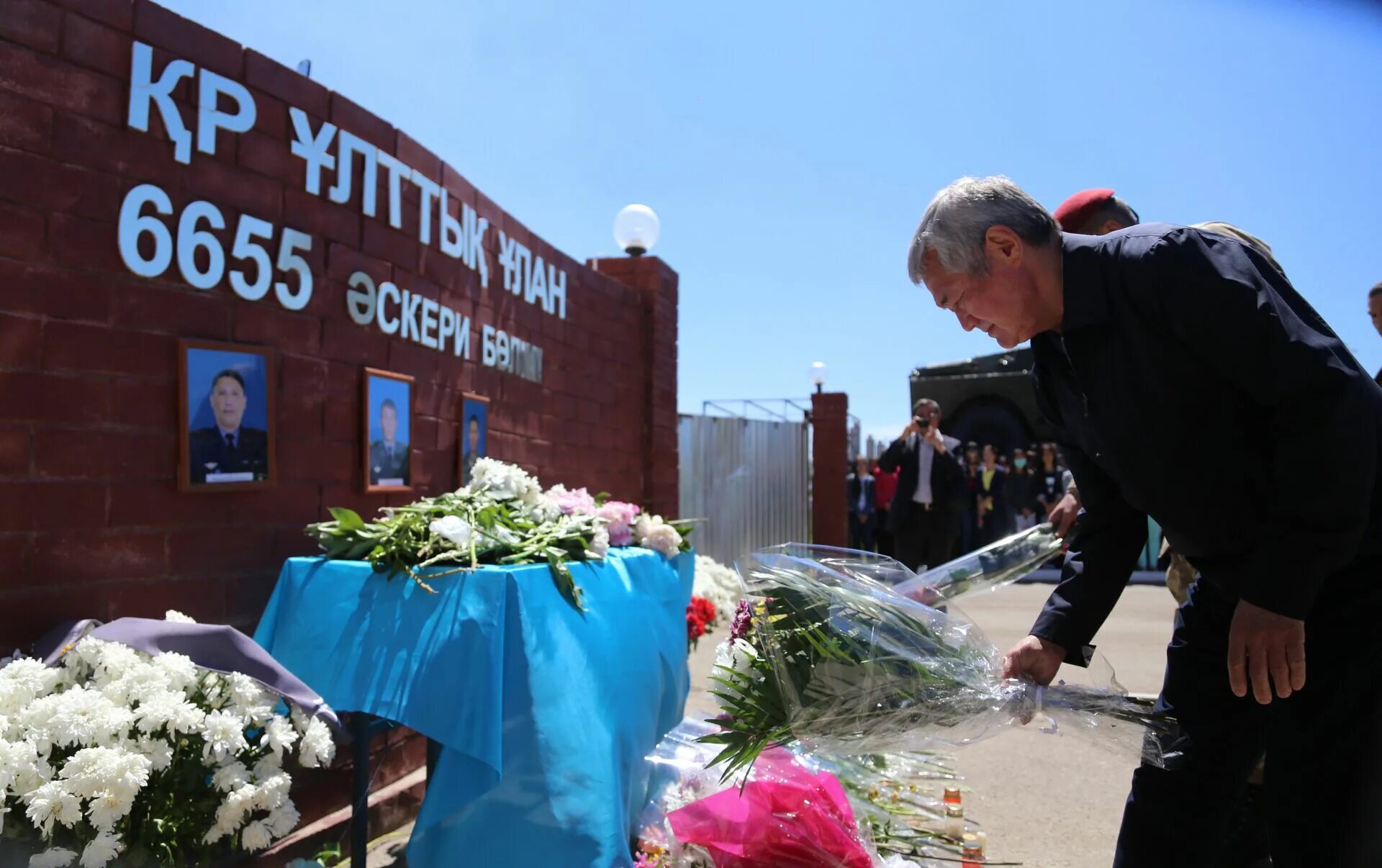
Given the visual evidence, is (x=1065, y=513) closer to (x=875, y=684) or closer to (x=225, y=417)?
(x=875, y=684)

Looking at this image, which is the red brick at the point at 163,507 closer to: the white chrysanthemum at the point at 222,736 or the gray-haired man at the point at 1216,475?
the white chrysanthemum at the point at 222,736

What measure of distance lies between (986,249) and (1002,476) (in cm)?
1057

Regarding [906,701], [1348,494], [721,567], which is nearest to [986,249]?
[1348,494]

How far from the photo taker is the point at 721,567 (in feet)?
27.9

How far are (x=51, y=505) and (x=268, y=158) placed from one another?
4.45 ft

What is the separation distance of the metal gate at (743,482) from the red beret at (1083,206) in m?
6.47

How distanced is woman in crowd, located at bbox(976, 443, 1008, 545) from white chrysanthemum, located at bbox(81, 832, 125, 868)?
10.4 meters

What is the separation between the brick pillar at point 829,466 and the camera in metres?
11.4

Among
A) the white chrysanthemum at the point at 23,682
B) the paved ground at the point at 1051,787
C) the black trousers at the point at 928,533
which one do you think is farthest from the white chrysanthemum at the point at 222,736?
the black trousers at the point at 928,533

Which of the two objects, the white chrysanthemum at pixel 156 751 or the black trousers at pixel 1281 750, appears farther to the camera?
the white chrysanthemum at pixel 156 751

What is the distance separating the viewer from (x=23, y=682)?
6.20 feet

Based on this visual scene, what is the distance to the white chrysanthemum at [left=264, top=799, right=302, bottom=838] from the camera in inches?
81.0

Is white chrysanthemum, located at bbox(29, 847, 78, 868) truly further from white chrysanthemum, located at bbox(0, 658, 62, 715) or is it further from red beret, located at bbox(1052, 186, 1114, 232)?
→ red beret, located at bbox(1052, 186, 1114, 232)

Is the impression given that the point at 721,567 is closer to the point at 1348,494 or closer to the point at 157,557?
the point at 157,557
